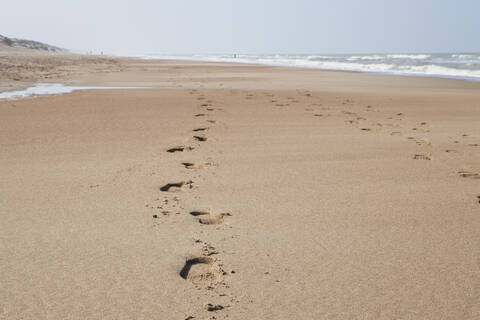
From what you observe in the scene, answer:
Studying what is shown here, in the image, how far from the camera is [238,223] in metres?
2.41

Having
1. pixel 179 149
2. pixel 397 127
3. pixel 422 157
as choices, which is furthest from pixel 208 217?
pixel 397 127

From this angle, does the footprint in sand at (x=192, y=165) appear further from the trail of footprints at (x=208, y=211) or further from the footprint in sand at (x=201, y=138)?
the footprint in sand at (x=201, y=138)

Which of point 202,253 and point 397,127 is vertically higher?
point 397,127

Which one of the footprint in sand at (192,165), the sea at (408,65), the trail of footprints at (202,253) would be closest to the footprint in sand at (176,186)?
the trail of footprints at (202,253)

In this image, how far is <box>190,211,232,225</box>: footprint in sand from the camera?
→ 7.99 ft

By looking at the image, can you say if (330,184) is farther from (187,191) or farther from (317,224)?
(187,191)

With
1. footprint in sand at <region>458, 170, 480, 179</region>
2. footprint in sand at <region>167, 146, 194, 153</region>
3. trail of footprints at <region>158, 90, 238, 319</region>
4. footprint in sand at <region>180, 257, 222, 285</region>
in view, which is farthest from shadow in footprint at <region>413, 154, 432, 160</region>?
footprint in sand at <region>180, 257, 222, 285</region>

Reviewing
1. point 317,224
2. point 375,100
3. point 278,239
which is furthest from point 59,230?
point 375,100

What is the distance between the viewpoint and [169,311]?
1566mm

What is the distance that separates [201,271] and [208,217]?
2.12ft

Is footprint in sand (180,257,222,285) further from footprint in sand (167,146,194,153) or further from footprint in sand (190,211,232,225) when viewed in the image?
footprint in sand (167,146,194,153)

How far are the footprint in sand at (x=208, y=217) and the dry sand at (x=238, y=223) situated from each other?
0.08 feet

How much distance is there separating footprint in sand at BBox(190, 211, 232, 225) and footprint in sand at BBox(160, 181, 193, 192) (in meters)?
0.47

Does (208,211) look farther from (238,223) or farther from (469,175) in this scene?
(469,175)
